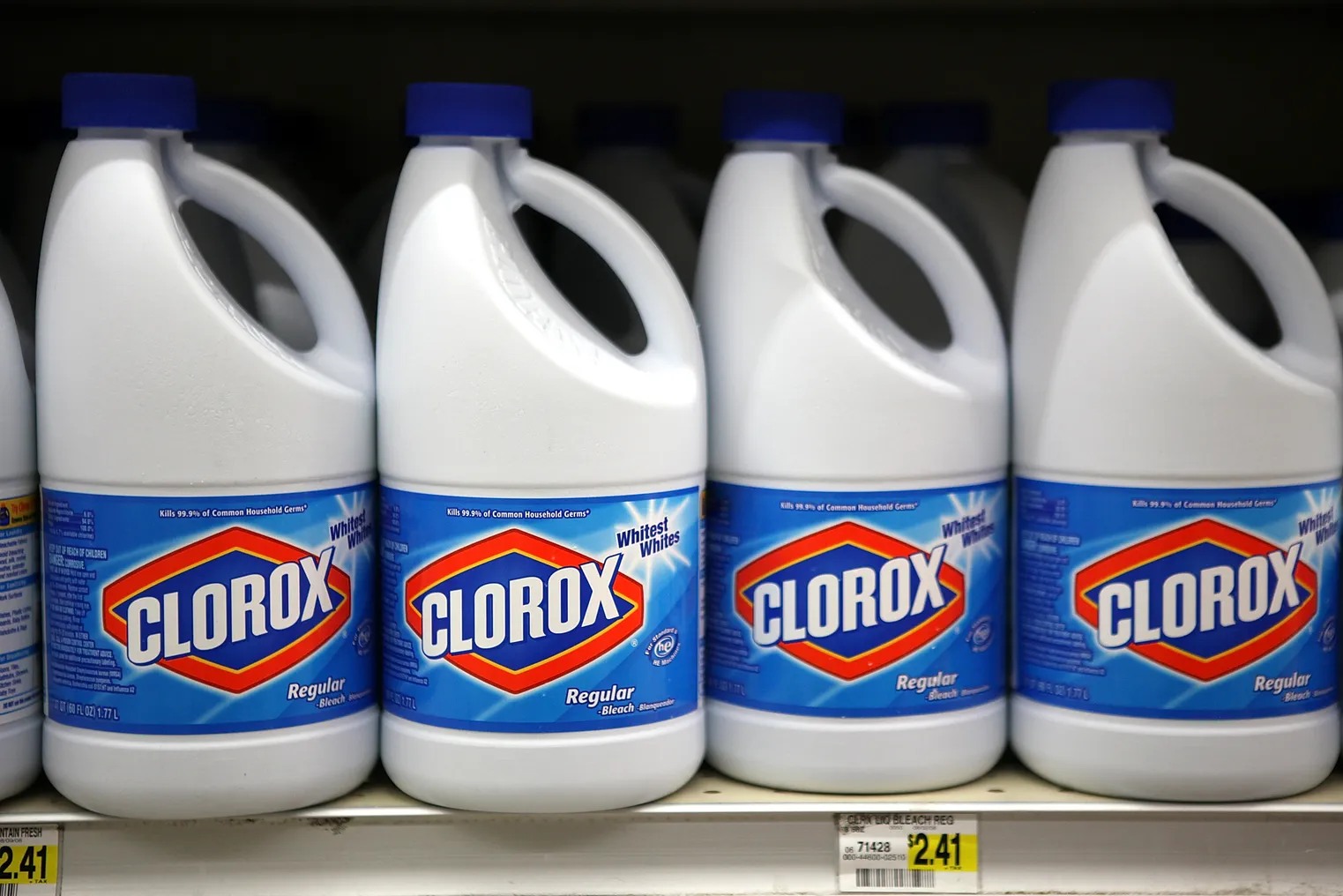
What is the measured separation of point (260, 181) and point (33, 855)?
53 centimetres

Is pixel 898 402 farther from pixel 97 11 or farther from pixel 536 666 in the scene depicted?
pixel 97 11

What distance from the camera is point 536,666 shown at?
869 millimetres

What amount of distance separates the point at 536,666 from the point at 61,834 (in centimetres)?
34

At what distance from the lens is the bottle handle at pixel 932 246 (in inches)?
37.5

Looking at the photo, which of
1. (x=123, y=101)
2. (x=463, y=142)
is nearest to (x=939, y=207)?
(x=463, y=142)

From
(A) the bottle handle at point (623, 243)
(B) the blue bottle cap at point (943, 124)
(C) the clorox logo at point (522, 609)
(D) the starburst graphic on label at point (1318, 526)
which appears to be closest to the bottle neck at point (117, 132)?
(A) the bottle handle at point (623, 243)

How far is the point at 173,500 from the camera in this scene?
846mm

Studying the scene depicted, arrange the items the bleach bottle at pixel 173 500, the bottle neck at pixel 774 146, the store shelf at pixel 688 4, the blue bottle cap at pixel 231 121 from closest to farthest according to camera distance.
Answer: the bleach bottle at pixel 173 500
the bottle neck at pixel 774 146
the blue bottle cap at pixel 231 121
the store shelf at pixel 688 4

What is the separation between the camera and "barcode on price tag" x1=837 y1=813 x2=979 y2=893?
91 centimetres

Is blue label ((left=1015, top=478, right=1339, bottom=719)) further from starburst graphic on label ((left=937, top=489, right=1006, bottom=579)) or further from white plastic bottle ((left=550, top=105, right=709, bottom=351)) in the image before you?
white plastic bottle ((left=550, top=105, right=709, bottom=351))

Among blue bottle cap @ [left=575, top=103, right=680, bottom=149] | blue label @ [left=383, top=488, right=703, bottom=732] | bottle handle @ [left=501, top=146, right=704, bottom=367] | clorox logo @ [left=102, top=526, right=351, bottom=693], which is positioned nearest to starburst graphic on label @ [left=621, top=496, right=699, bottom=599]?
blue label @ [left=383, top=488, right=703, bottom=732]

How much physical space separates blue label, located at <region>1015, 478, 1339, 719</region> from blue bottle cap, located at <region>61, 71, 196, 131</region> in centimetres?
65

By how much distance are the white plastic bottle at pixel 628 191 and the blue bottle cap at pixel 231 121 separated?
0.26 meters

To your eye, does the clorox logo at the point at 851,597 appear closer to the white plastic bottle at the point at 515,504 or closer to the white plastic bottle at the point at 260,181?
the white plastic bottle at the point at 515,504
